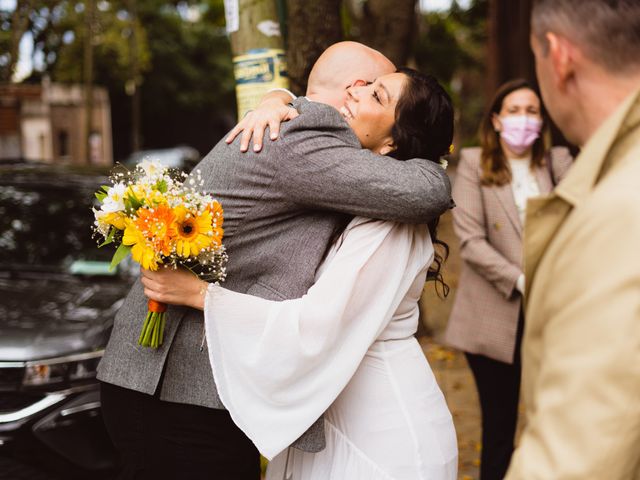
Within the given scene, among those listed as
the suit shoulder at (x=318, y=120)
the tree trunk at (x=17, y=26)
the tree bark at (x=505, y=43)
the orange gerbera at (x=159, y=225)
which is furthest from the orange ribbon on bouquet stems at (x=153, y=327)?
the tree trunk at (x=17, y=26)

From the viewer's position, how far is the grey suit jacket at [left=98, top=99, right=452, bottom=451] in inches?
88.6

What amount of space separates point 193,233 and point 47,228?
11.2ft

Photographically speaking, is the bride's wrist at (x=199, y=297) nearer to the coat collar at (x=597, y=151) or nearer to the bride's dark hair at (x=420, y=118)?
the bride's dark hair at (x=420, y=118)

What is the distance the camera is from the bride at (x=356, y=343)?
88.7 inches

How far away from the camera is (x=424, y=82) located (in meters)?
2.44

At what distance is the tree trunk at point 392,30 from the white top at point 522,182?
7.49 feet

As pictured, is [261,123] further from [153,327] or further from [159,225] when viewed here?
[153,327]

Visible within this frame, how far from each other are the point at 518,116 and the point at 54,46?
14750 mm

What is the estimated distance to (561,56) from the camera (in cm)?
154

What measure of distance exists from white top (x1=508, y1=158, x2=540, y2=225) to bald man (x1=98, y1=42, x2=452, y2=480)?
1.75 metres

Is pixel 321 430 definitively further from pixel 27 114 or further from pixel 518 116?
pixel 27 114

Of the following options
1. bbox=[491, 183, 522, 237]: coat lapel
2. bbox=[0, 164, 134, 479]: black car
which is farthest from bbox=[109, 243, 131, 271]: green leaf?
bbox=[491, 183, 522, 237]: coat lapel

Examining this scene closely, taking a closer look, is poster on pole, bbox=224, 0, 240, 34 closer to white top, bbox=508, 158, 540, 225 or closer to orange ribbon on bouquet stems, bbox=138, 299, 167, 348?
white top, bbox=508, 158, 540, 225

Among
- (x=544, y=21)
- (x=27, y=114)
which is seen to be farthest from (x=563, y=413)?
(x=27, y=114)
